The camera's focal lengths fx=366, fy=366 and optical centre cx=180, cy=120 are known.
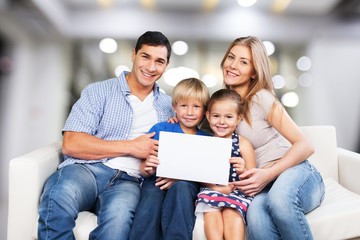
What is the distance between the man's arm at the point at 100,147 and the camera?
5.17 feet

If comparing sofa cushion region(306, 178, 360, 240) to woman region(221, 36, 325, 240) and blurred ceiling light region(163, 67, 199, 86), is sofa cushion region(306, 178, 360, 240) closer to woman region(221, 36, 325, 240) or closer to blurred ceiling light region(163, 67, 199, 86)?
woman region(221, 36, 325, 240)

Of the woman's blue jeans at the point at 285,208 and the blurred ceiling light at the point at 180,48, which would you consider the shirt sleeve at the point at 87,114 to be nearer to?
the woman's blue jeans at the point at 285,208

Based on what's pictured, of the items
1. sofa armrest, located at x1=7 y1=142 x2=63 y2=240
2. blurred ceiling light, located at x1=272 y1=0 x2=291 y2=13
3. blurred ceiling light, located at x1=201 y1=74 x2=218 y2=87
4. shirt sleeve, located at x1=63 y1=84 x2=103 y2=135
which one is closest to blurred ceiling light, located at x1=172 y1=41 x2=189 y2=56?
blurred ceiling light, located at x1=201 y1=74 x2=218 y2=87

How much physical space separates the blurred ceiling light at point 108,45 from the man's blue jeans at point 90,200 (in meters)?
2.51

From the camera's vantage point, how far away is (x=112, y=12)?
3.74 meters

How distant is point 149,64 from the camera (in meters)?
1.74

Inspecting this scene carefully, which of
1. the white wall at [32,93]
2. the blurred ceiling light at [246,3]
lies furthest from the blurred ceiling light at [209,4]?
the white wall at [32,93]

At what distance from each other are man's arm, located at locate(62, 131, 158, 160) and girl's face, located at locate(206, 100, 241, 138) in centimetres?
27

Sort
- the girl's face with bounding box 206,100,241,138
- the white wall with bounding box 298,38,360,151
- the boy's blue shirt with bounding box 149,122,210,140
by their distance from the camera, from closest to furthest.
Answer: the girl's face with bounding box 206,100,241,138
the boy's blue shirt with bounding box 149,122,210,140
the white wall with bounding box 298,38,360,151

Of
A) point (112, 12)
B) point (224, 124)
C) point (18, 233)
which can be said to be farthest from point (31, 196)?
point (112, 12)

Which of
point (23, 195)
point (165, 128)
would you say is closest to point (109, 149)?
point (165, 128)

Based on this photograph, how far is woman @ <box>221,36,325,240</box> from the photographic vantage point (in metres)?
1.33

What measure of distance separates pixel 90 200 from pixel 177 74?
8.48 feet

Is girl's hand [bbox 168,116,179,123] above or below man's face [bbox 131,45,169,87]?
below
